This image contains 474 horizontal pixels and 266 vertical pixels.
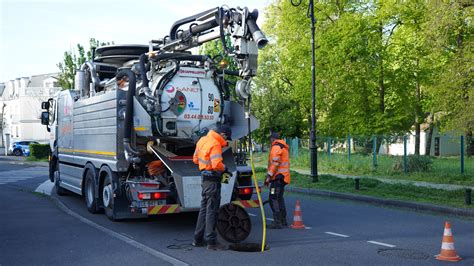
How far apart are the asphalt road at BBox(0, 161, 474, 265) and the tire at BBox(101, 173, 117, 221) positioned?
0.19m

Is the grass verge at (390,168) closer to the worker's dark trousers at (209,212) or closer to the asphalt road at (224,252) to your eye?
the asphalt road at (224,252)

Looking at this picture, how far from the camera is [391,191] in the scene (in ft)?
49.3

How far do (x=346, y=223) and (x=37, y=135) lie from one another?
61.6 metres

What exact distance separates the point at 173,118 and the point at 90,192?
3.15 meters

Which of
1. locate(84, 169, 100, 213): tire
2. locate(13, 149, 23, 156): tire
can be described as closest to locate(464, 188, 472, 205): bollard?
locate(84, 169, 100, 213): tire

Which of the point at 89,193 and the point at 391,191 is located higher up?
the point at 89,193

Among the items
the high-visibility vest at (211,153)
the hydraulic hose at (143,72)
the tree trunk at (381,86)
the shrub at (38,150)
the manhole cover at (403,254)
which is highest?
the tree trunk at (381,86)

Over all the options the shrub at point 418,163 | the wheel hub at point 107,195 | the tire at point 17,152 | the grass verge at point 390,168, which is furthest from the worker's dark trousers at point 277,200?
the tire at point 17,152

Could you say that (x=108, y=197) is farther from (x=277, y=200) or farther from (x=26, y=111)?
(x=26, y=111)

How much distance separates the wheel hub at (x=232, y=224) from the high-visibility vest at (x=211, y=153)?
0.76m

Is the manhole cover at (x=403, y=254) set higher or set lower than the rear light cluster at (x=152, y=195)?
lower

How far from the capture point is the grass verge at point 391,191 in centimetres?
1321

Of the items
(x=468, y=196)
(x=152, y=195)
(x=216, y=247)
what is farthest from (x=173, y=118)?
(x=468, y=196)

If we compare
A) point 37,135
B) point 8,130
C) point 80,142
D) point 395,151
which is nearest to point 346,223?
point 80,142
